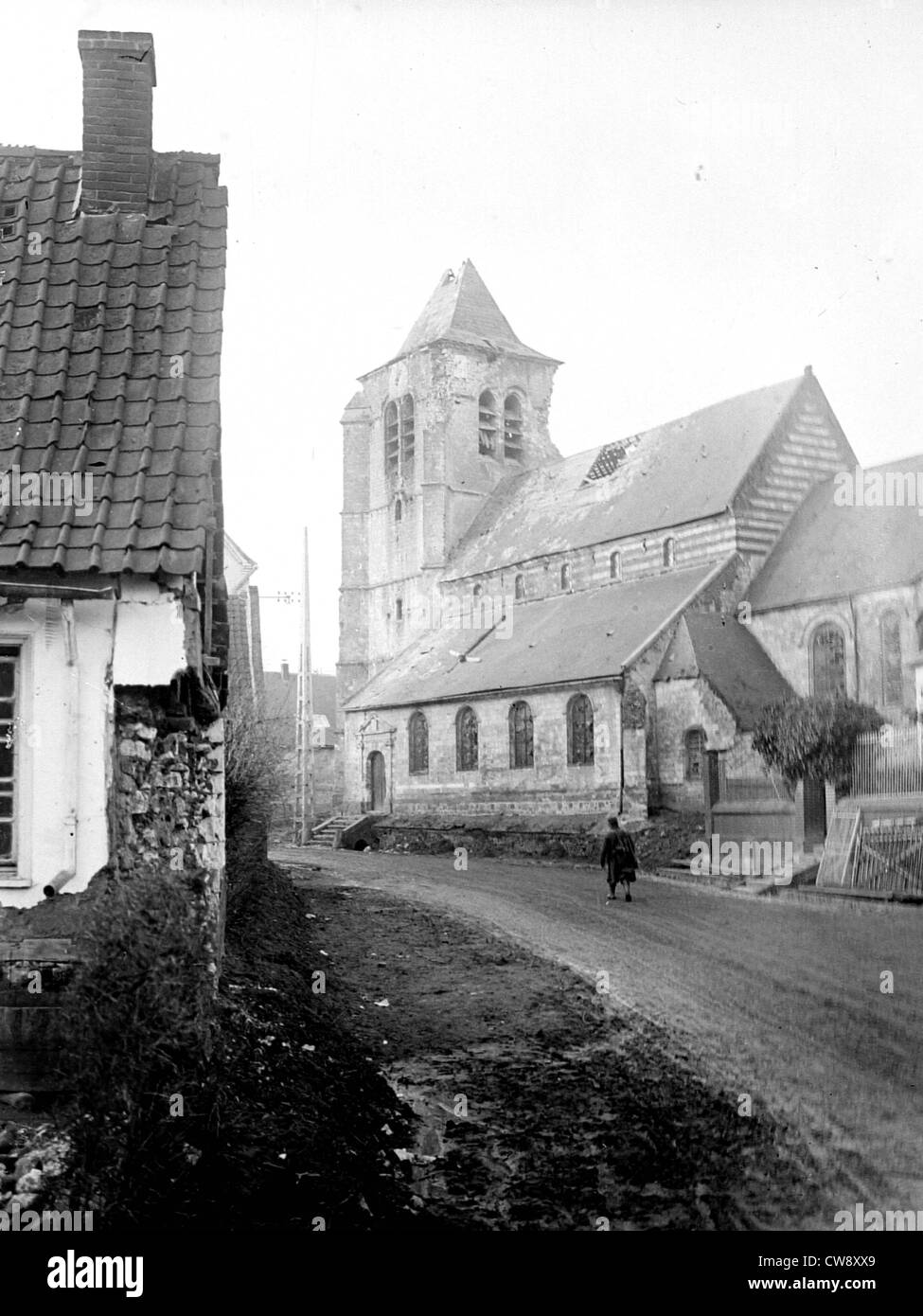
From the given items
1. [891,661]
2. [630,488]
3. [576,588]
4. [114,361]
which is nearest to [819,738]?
[891,661]

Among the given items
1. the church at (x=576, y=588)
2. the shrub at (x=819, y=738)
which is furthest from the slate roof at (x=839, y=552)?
the shrub at (x=819, y=738)

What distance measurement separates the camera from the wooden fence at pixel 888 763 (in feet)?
57.4

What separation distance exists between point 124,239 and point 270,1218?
716 cm

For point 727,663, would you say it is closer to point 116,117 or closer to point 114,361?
point 116,117

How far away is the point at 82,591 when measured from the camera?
727 centimetres

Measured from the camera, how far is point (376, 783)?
41.7 meters

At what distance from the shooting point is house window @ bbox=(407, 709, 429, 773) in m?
39.3

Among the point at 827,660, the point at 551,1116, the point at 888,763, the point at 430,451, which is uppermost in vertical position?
the point at 430,451

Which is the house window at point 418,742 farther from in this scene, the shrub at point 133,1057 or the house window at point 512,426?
the shrub at point 133,1057

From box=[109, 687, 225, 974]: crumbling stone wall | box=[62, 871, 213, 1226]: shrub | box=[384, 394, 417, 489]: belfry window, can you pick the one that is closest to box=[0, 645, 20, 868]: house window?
box=[109, 687, 225, 974]: crumbling stone wall

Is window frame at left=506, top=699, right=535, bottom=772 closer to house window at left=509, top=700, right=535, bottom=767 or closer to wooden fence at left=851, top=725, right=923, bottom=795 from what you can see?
house window at left=509, top=700, right=535, bottom=767

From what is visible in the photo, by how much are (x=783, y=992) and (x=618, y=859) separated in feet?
28.2
